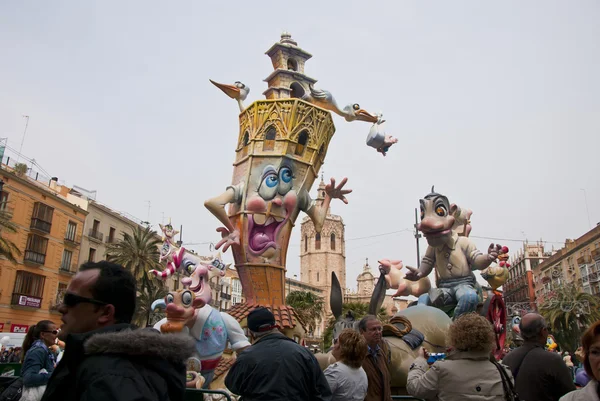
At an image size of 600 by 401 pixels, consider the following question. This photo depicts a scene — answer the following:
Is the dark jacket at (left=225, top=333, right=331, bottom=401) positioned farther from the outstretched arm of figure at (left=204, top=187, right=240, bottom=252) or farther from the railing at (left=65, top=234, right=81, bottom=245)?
the railing at (left=65, top=234, right=81, bottom=245)

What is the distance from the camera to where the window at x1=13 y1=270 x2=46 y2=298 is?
86.8 feet

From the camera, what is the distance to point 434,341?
8570 millimetres

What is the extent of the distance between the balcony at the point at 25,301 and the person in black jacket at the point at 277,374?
26728 mm

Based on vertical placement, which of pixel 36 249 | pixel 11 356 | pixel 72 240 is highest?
pixel 72 240

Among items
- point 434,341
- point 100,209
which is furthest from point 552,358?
point 100,209

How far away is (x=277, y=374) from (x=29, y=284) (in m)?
28.2

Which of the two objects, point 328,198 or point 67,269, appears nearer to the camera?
point 328,198

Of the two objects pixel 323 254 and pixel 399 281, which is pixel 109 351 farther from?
pixel 323 254

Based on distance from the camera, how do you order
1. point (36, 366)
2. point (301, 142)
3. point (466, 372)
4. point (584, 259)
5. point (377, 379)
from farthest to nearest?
point (584, 259), point (301, 142), point (36, 366), point (377, 379), point (466, 372)

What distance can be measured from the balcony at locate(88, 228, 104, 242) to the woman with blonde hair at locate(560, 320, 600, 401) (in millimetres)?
34442

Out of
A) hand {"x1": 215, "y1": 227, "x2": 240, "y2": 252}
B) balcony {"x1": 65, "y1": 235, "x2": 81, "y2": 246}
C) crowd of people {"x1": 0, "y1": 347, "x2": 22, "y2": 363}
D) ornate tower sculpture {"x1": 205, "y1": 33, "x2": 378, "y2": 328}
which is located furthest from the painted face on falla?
balcony {"x1": 65, "y1": 235, "x2": 81, "y2": 246}

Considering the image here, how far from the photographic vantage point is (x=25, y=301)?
26.4 meters

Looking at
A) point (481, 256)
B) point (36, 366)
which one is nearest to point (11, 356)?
point (36, 366)

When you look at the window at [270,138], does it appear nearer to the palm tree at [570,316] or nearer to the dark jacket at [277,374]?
the dark jacket at [277,374]
